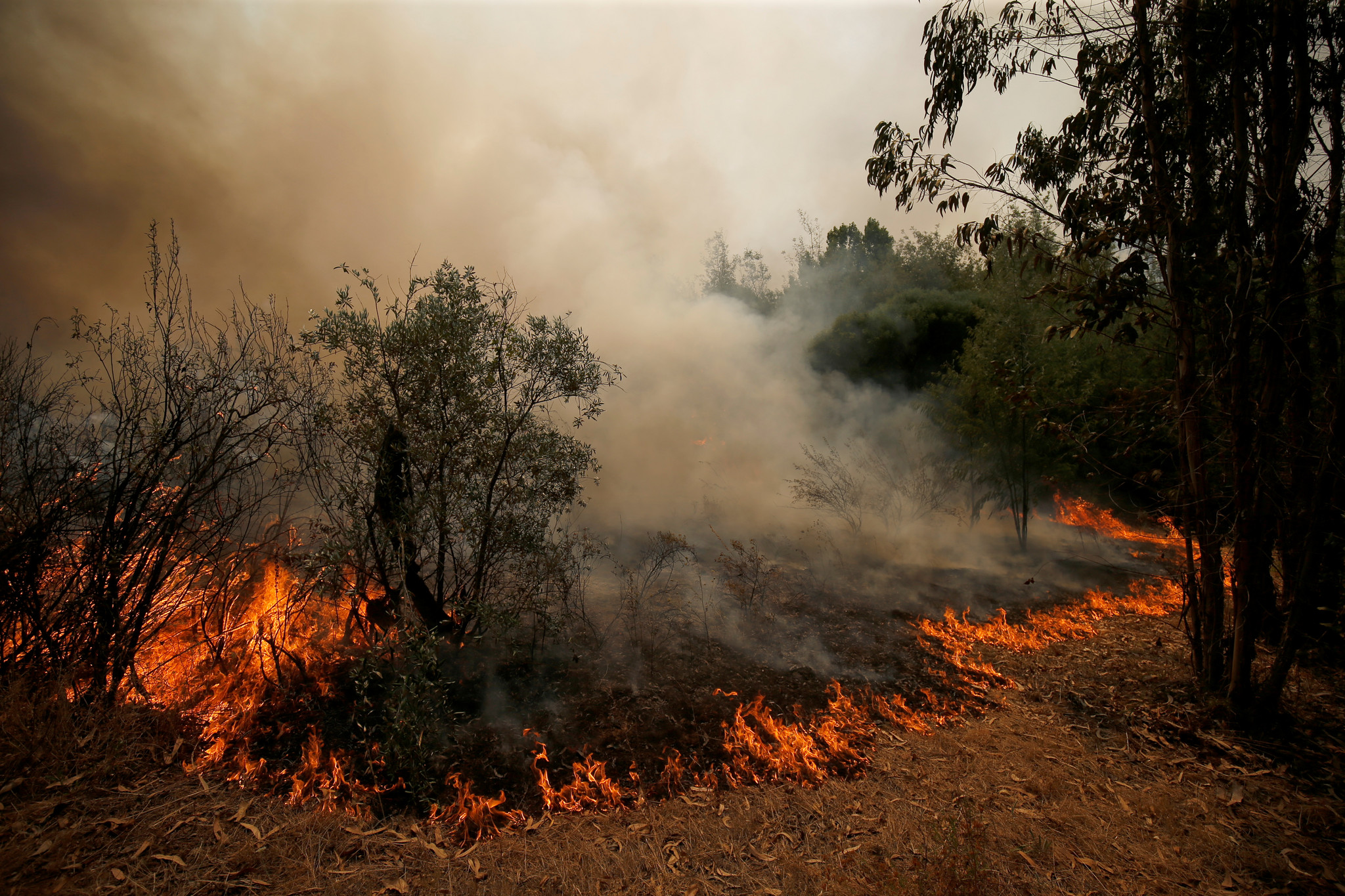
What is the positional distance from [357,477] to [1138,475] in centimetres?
739

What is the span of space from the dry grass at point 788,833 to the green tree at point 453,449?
1.92m

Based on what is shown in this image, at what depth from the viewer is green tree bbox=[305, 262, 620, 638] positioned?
194 inches

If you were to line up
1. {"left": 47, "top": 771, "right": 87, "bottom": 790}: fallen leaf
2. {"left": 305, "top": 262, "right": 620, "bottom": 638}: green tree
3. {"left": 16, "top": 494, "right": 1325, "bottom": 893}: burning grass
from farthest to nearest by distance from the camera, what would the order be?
{"left": 305, "top": 262, "right": 620, "bottom": 638}: green tree, {"left": 47, "top": 771, "right": 87, "bottom": 790}: fallen leaf, {"left": 16, "top": 494, "right": 1325, "bottom": 893}: burning grass

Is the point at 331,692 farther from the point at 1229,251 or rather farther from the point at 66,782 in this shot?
the point at 1229,251

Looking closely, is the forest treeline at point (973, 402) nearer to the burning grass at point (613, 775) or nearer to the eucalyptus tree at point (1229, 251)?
the eucalyptus tree at point (1229, 251)

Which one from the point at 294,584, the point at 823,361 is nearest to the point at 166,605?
the point at 294,584

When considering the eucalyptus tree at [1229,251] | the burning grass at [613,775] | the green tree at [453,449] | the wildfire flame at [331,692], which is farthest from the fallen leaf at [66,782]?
the eucalyptus tree at [1229,251]

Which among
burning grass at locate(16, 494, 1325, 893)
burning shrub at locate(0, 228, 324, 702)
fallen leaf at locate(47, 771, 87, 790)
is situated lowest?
burning grass at locate(16, 494, 1325, 893)

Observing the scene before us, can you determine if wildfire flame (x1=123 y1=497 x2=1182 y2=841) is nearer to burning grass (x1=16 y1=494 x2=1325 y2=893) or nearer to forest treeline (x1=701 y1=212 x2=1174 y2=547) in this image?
burning grass (x1=16 y1=494 x2=1325 y2=893)

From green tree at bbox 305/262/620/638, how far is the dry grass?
1.92 metres

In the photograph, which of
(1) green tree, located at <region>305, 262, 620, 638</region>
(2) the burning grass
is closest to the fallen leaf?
(2) the burning grass

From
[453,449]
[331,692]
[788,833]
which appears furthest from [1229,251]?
[331,692]

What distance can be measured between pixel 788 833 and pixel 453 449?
14.0ft

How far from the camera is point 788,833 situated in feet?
11.1
